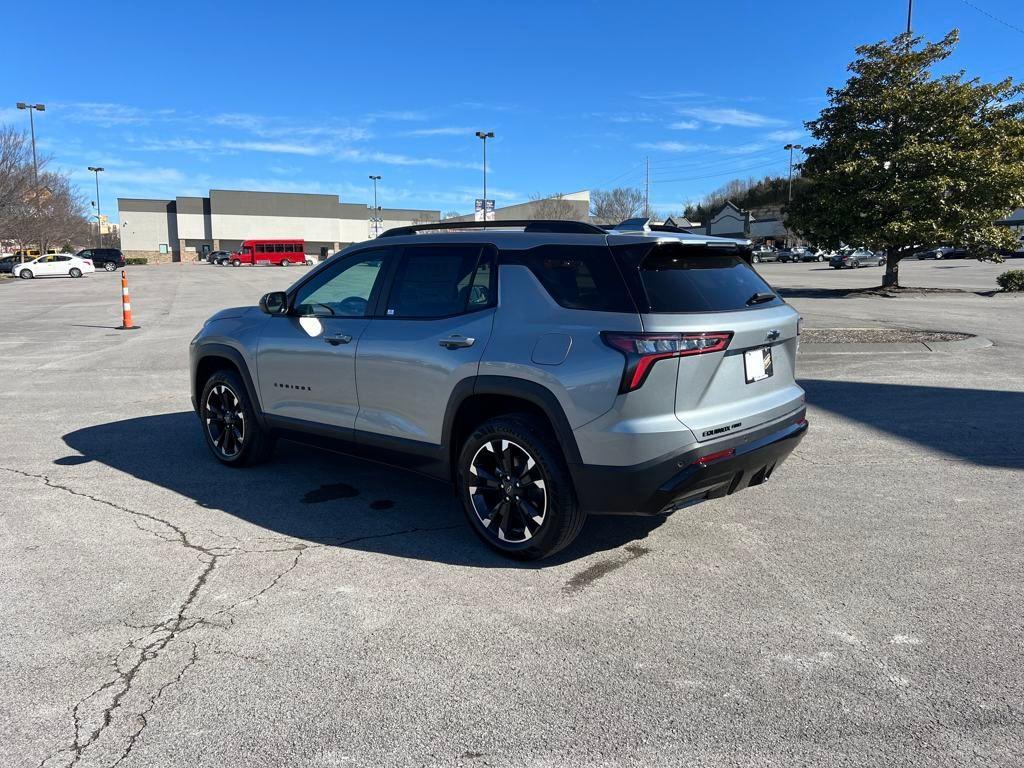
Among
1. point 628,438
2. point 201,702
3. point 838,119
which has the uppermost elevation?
point 838,119

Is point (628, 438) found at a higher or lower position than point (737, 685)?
higher

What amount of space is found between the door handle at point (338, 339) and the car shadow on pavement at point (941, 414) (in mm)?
4472

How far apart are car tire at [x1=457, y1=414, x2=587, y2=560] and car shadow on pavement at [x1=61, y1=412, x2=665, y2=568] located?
19cm

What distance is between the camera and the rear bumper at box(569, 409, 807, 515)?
3680 mm

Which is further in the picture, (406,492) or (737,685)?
(406,492)

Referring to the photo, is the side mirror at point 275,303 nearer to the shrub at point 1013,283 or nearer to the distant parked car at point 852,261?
the shrub at point 1013,283

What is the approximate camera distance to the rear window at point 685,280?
3790 millimetres

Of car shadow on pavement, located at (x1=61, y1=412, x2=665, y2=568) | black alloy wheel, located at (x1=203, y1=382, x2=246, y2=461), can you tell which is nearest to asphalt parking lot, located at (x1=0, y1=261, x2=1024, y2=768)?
car shadow on pavement, located at (x1=61, y1=412, x2=665, y2=568)

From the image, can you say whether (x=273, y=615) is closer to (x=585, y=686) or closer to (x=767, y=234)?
(x=585, y=686)

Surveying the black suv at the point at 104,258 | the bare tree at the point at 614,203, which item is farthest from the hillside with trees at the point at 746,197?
the black suv at the point at 104,258

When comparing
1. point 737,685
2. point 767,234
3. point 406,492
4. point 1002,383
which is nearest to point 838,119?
point 1002,383

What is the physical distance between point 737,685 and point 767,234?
10407 centimetres

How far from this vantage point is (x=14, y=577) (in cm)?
404

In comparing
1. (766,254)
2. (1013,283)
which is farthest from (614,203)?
(1013,283)
